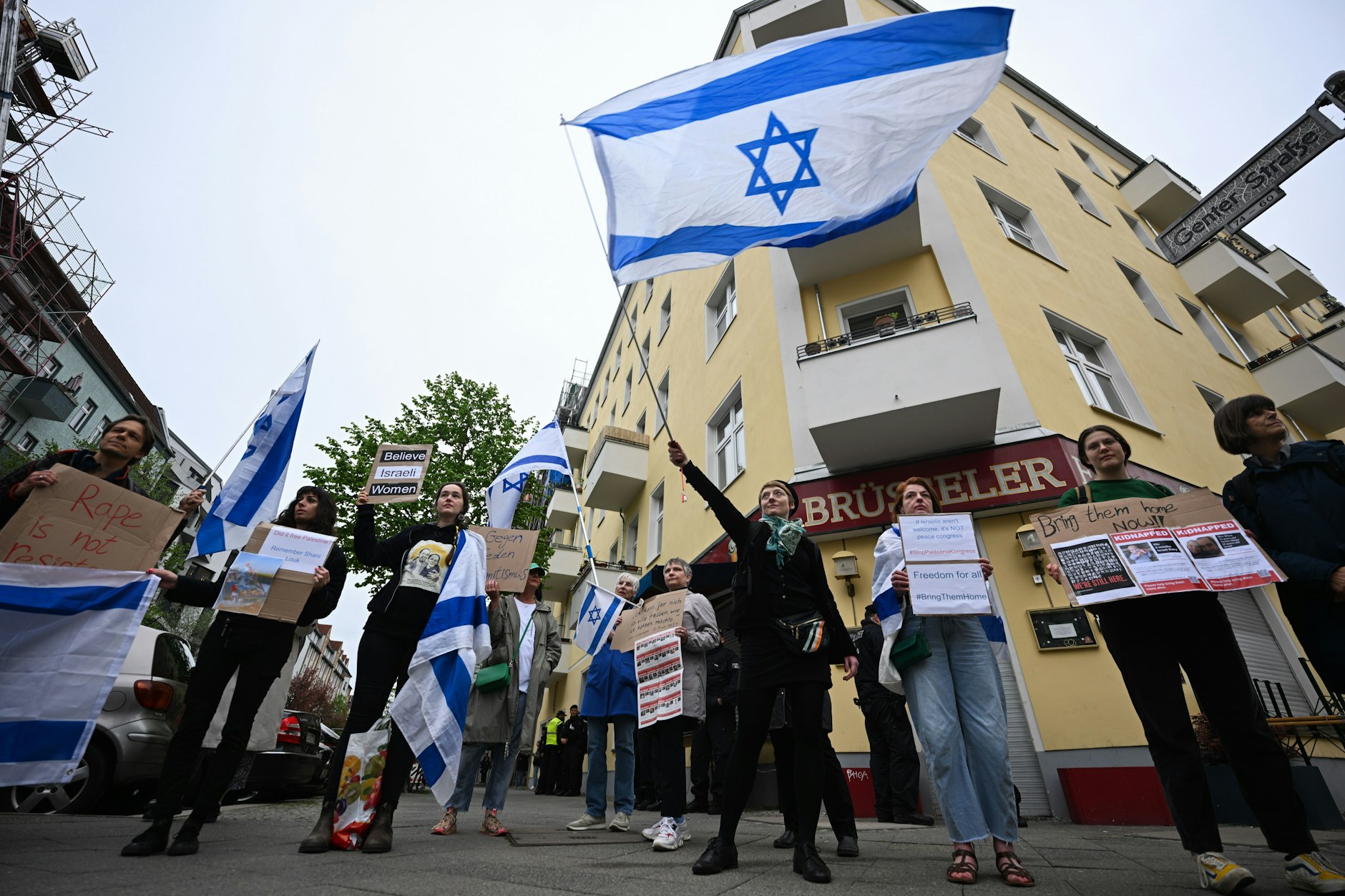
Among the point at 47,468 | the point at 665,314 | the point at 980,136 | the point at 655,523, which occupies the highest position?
the point at 980,136

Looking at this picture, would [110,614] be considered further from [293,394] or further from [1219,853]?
[1219,853]

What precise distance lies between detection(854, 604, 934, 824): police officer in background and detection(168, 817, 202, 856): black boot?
5113 millimetres

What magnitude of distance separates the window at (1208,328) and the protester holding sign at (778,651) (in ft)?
54.2

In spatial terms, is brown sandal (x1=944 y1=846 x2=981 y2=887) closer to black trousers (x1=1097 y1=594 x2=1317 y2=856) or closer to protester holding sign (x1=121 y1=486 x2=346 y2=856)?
black trousers (x1=1097 y1=594 x2=1317 y2=856)

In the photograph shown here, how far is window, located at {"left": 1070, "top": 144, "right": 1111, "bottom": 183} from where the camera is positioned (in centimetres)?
1817

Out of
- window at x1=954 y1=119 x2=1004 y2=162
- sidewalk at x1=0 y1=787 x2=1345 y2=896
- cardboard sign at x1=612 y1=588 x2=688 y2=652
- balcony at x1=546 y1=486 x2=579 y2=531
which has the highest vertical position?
window at x1=954 y1=119 x2=1004 y2=162

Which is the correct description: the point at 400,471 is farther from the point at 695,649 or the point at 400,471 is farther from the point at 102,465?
the point at 695,649

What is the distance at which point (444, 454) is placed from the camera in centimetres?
1923

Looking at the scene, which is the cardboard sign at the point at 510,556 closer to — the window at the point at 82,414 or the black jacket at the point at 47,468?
the black jacket at the point at 47,468

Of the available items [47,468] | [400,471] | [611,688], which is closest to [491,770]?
[611,688]

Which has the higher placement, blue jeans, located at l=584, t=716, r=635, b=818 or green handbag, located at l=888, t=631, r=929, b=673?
green handbag, located at l=888, t=631, r=929, b=673

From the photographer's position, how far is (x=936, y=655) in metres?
3.06

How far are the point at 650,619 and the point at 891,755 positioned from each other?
10.8ft

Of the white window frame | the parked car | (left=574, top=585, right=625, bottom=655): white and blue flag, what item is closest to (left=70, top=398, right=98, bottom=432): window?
the parked car
